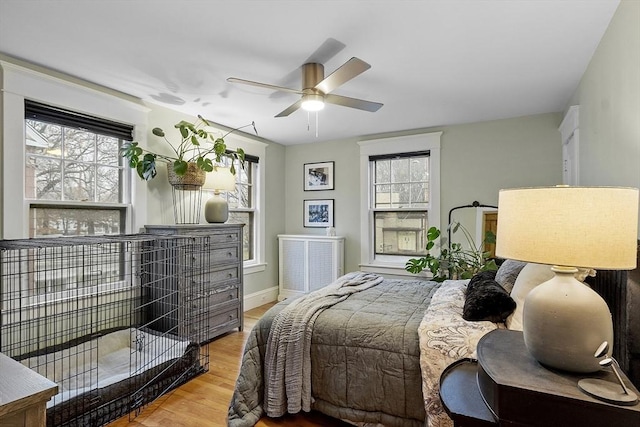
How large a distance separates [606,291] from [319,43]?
80.8 inches

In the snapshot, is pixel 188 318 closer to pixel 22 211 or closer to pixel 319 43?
pixel 22 211

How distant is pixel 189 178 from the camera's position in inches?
131

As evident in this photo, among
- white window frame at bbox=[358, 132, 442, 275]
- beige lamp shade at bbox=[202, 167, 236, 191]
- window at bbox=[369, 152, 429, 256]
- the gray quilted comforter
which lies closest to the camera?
the gray quilted comforter

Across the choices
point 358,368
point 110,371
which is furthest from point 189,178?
point 358,368

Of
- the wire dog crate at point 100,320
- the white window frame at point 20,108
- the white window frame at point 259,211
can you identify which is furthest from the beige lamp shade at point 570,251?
the white window frame at point 259,211

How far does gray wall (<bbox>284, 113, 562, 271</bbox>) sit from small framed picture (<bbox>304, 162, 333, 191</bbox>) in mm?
79

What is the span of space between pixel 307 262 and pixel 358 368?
9.48ft

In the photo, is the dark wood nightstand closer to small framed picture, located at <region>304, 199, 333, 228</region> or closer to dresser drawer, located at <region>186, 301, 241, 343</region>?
dresser drawer, located at <region>186, 301, 241, 343</region>

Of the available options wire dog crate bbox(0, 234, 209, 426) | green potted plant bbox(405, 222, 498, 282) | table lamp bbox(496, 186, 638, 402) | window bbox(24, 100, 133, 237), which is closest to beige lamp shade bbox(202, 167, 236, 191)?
wire dog crate bbox(0, 234, 209, 426)

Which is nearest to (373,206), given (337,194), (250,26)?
(337,194)

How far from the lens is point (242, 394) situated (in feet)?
6.68

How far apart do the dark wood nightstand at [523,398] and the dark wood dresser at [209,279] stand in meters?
2.42

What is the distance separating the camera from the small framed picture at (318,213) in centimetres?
496

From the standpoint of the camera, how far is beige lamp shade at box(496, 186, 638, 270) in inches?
39.3
